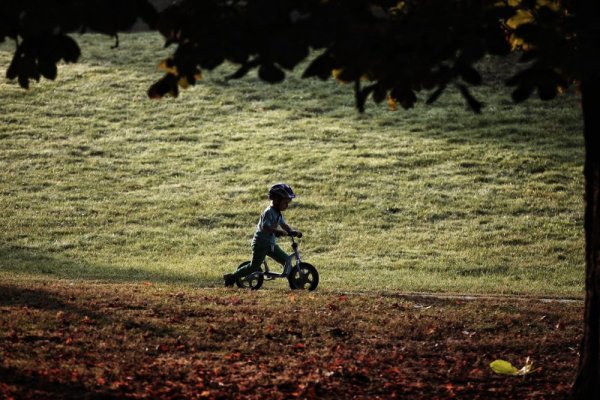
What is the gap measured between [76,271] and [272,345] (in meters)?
9.92

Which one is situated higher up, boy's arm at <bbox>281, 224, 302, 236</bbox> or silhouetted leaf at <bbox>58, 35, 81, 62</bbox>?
silhouetted leaf at <bbox>58, 35, 81, 62</bbox>

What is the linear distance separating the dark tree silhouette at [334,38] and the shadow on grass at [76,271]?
9.97 m

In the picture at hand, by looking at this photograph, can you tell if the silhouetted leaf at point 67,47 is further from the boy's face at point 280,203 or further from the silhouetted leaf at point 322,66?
the boy's face at point 280,203

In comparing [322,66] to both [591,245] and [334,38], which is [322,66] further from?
[591,245]

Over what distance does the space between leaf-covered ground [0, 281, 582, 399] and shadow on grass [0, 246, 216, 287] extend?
426 cm

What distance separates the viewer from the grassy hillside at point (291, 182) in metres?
19.1

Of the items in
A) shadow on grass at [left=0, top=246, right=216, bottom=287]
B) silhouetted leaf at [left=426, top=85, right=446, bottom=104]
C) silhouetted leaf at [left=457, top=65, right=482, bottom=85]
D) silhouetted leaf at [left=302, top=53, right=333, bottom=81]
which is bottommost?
shadow on grass at [left=0, top=246, right=216, bottom=287]

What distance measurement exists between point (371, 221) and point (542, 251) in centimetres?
474

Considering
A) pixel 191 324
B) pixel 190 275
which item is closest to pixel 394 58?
pixel 191 324

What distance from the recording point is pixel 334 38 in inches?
173

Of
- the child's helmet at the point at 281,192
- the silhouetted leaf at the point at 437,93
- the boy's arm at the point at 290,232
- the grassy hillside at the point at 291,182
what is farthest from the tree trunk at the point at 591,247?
the grassy hillside at the point at 291,182

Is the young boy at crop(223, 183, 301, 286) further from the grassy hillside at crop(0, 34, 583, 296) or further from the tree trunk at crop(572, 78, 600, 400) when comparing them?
the tree trunk at crop(572, 78, 600, 400)

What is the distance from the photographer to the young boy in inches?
477

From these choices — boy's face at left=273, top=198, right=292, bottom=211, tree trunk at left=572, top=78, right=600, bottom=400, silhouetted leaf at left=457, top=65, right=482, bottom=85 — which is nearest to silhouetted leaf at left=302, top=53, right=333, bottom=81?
silhouetted leaf at left=457, top=65, right=482, bottom=85
